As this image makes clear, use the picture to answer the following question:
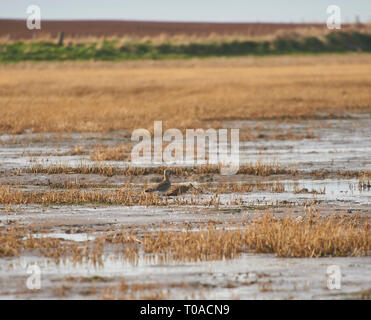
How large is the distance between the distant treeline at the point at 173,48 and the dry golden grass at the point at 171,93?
2.98m

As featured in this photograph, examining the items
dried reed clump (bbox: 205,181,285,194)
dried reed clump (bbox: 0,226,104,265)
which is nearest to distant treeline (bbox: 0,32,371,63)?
dried reed clump (bbox: 205,181,285,194)

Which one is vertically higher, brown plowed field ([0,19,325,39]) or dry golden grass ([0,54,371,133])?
brown plowed field ([0,19,325,39])

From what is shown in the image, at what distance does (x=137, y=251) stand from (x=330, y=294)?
101 inches

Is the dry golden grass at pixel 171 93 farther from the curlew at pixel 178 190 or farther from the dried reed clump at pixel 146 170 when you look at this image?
the curlew at pixel 178 190

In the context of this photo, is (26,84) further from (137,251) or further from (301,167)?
(137,251)

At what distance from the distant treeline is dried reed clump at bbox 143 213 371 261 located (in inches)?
1633

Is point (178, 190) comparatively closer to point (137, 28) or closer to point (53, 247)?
point (53, 247)

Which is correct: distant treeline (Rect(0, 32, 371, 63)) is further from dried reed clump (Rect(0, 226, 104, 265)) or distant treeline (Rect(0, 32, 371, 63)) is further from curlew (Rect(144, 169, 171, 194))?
dried reed clump (Rect(0, 226, 104, 265))

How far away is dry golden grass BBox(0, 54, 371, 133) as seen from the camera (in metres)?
26.7

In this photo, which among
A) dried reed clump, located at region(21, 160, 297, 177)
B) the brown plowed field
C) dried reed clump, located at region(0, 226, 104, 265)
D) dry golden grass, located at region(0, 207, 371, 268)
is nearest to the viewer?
dried reed clump, located at region(0, 226, 104, 265)

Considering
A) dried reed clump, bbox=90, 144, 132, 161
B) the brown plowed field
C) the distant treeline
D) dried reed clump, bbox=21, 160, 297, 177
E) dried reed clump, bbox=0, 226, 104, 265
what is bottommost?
dried reed clump, bbox=0, 226, 104, 265

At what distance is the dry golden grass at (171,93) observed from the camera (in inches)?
1051

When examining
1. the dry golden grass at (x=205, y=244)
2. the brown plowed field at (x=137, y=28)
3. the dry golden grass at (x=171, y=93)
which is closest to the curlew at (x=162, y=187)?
the dry golden grass at (x=205, y=244)

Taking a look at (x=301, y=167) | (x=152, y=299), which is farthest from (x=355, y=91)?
(x=152, y=299)
